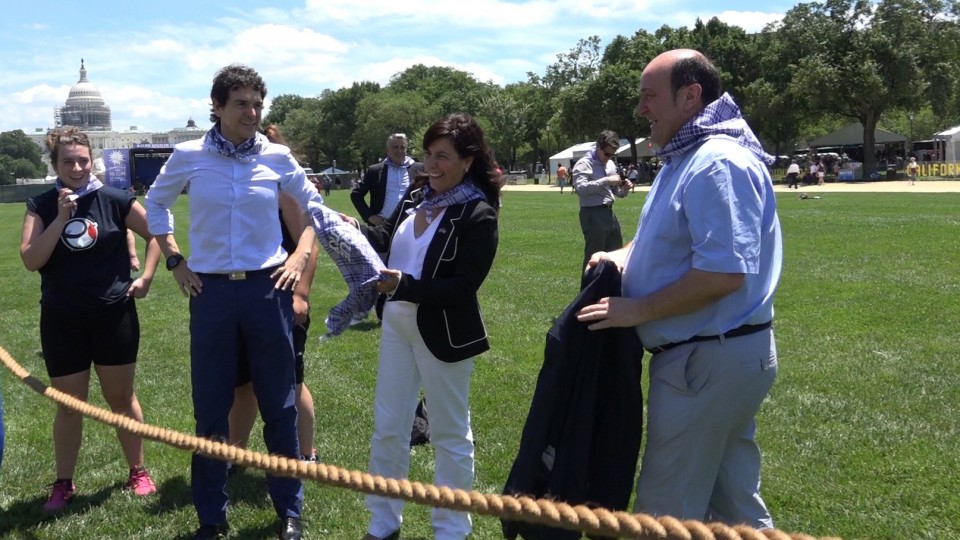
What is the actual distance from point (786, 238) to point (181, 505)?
14.9 m

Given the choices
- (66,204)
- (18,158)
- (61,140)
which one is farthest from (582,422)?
(18,158)

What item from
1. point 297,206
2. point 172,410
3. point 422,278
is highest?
point 297,206

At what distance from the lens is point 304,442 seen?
521 centimetres

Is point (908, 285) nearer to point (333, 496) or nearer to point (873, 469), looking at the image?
point (873, 469)

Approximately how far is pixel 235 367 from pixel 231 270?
0.48 meters

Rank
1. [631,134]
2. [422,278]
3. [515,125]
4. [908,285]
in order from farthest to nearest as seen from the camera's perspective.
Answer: [515,125] < [631,134] < [908,285] < [422,278]

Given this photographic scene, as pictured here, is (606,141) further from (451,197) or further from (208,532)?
(208,532)

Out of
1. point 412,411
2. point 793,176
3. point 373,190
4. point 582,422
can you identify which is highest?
point 373,190

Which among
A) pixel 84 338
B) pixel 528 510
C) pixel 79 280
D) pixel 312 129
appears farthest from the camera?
pixel 312 129

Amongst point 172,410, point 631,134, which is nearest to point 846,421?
point 172,410

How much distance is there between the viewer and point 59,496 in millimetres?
4863

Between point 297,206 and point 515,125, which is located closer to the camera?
point 297,206

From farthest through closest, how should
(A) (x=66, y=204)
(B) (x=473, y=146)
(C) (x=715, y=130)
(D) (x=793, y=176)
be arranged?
(D) (x=793, y=176) → (A) (x=66, y=204) → (B) (x=473, y=146) → (C) (x=715, y=130)

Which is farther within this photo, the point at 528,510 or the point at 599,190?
the point at 599,190
